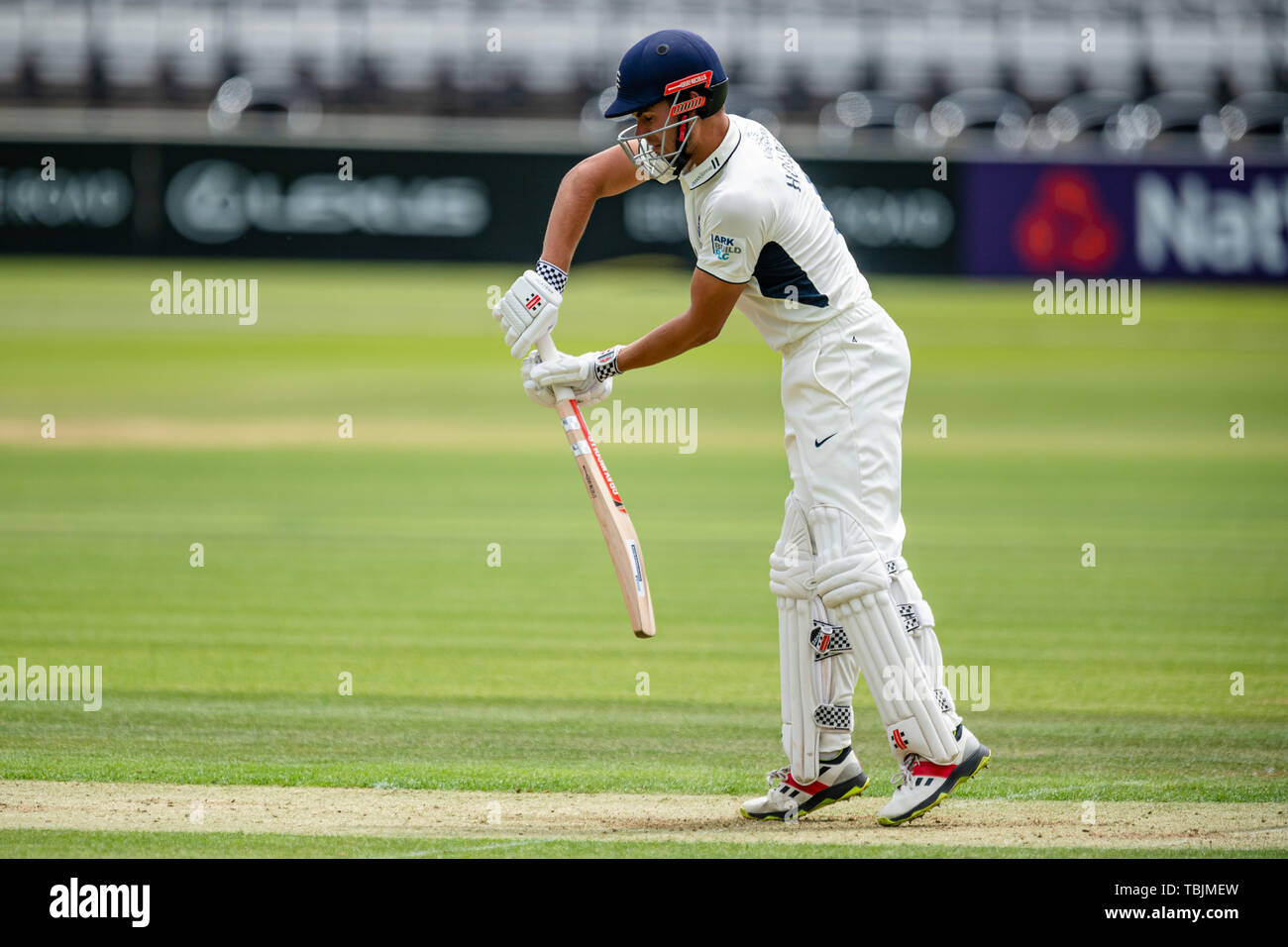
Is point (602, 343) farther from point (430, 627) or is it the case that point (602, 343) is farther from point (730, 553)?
point (430, 627)

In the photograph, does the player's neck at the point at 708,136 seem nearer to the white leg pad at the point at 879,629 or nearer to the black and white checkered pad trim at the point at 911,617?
the white leg pad at the point at 879,629

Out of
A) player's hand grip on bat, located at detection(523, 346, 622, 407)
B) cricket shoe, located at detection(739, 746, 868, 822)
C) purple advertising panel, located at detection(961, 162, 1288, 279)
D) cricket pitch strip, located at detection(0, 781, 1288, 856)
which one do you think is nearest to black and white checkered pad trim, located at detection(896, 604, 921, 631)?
cricket shoe, located at detection(739, 746, 868, 822)

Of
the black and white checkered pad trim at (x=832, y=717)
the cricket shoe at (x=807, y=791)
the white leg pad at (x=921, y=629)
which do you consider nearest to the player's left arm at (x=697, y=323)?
the white leg pad at (x=921, y=629)

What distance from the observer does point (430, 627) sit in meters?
11.1

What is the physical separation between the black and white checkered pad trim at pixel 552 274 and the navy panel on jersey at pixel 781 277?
0.88 m

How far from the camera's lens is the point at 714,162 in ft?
20.5

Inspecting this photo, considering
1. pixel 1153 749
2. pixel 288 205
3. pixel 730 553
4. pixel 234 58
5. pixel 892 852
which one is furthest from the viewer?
pixel 234 58

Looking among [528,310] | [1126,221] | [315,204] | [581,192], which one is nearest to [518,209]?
[315,204]

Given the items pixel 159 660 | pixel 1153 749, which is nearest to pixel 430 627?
pixel 159 660

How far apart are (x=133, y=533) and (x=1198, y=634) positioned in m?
8.75

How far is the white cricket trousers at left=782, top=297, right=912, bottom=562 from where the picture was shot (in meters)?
6.25
